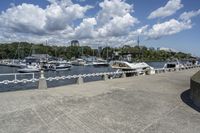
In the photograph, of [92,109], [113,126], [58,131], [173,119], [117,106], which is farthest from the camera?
[117,106]

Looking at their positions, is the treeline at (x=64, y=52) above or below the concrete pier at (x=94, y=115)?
above

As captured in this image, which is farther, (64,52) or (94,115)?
(64,52)

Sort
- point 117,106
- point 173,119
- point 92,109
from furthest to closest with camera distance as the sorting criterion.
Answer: point 117,106, point 92,109, point 173,119

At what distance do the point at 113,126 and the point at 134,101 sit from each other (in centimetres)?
439

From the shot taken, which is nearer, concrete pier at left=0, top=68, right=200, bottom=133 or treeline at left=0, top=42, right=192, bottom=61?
concrete pier at left=0, top=68, right=200, bottom=133

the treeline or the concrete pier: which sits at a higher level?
the treeline

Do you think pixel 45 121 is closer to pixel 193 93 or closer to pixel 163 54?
pixel 193 93

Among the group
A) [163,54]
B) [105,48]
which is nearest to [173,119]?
[105,48]

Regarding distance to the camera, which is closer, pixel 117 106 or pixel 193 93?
pixel 117 106

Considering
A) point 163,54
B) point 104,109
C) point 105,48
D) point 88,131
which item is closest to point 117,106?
point 104,109

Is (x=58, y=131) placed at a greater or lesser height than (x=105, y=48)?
lesser

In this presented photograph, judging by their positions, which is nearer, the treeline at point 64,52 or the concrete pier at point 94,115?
the concrete pier at point 94,115

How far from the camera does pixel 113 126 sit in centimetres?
799

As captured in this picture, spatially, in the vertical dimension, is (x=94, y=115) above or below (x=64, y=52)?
below
